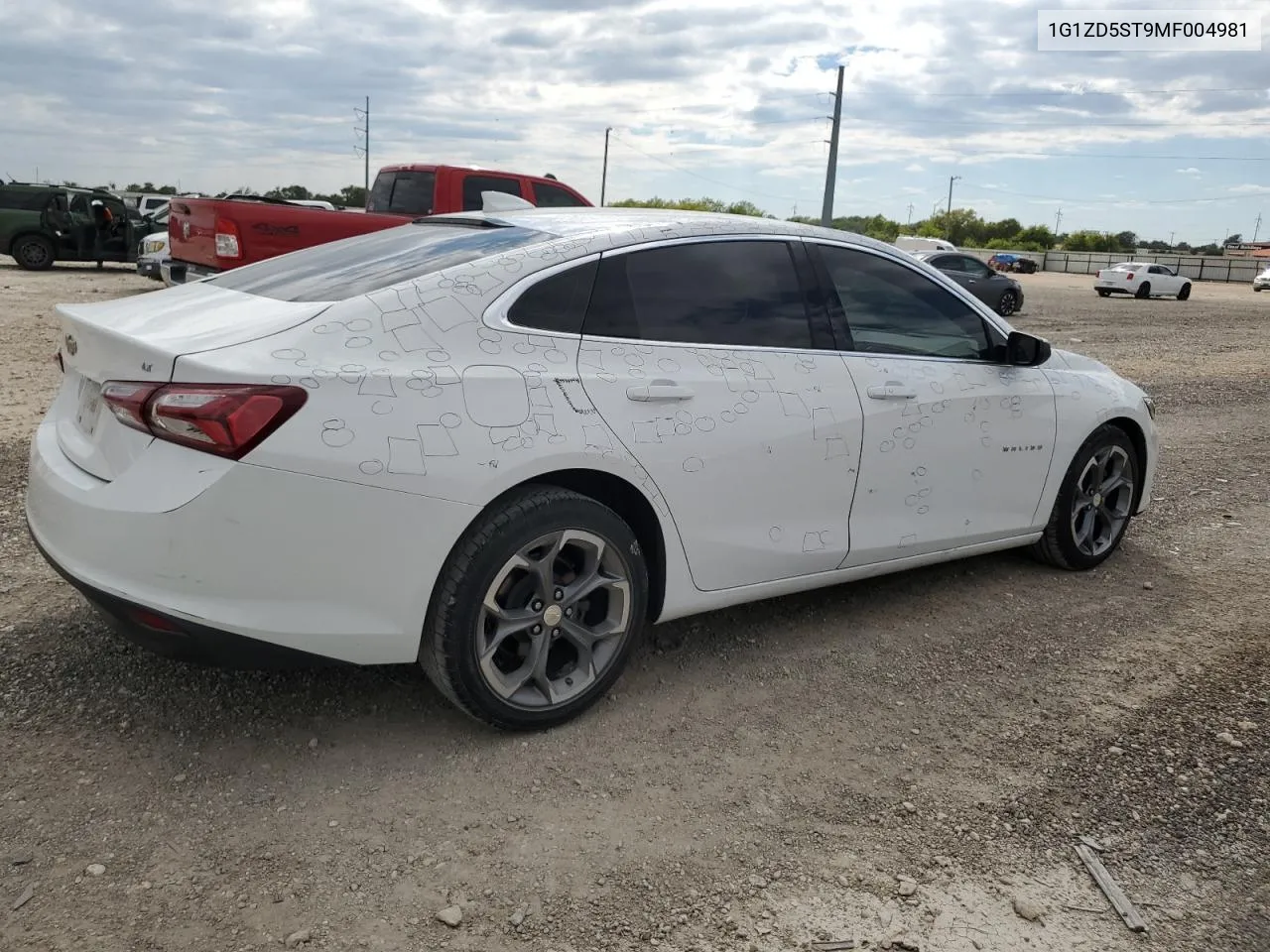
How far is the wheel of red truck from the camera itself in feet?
71.2

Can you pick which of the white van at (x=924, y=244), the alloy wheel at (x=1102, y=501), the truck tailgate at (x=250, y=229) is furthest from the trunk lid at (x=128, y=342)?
the white van at (x=924, y=244)

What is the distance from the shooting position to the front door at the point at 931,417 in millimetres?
3979

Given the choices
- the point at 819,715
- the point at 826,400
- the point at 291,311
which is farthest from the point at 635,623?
the point at 291,311

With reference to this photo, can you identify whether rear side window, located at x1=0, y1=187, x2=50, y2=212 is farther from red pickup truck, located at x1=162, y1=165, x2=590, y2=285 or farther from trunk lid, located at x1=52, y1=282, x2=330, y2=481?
trunk lid, located at x1=52, y1=282, x2=330, y2=481

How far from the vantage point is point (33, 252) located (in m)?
21.8

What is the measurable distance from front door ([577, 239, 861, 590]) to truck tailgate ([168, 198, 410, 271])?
7436 mm

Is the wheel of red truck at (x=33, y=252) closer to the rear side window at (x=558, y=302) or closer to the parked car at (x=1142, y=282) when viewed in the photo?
the rear side window at (x=558, y=302)

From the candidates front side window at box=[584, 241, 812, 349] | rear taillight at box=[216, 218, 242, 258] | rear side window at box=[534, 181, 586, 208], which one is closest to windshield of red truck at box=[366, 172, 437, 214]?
rear side window at box=[534, 181, 586, 208]

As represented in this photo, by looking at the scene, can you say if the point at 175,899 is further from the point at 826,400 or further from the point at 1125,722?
the point at 1125,722

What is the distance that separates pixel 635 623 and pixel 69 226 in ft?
74.1

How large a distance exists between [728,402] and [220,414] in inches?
63.6

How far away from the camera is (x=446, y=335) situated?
Result: 3.01 m

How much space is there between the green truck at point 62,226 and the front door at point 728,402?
2201 centimetres

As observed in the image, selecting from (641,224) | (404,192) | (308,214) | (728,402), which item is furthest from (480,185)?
(728,402)
